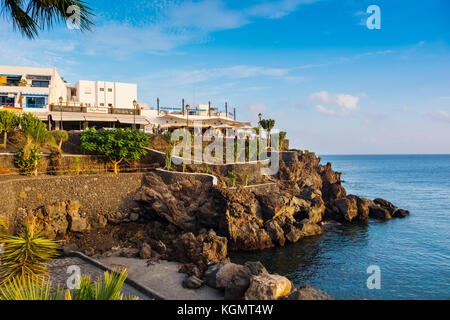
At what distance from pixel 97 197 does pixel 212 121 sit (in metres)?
16.9

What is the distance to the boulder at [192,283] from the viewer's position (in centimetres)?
1235

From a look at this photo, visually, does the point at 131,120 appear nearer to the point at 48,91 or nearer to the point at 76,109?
the point at 76,109

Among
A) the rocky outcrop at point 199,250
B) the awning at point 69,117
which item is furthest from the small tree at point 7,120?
the rocky outcrop at point 199,250

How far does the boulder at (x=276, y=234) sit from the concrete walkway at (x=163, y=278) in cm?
878

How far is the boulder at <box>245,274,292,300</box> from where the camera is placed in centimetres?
1024

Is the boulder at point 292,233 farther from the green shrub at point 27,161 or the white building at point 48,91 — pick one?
the white building at point 48,91

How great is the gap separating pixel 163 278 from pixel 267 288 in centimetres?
524

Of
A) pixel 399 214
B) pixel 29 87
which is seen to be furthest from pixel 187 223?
pixel 29 87

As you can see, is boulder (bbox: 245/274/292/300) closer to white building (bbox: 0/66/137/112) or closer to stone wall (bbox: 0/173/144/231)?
stone wall (bbox: 0/173/144/231)

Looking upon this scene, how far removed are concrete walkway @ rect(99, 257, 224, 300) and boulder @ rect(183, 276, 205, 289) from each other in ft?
0.58

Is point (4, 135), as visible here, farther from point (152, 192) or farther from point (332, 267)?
point (332, 267)

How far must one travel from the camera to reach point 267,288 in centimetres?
1035

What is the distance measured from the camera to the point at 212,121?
3644cm

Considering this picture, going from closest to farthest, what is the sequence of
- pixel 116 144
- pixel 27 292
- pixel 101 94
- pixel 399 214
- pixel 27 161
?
pixel 27 292 → pixel 27 161 → pixel 116 144 → pixel 399 214 → pixel 101 94
